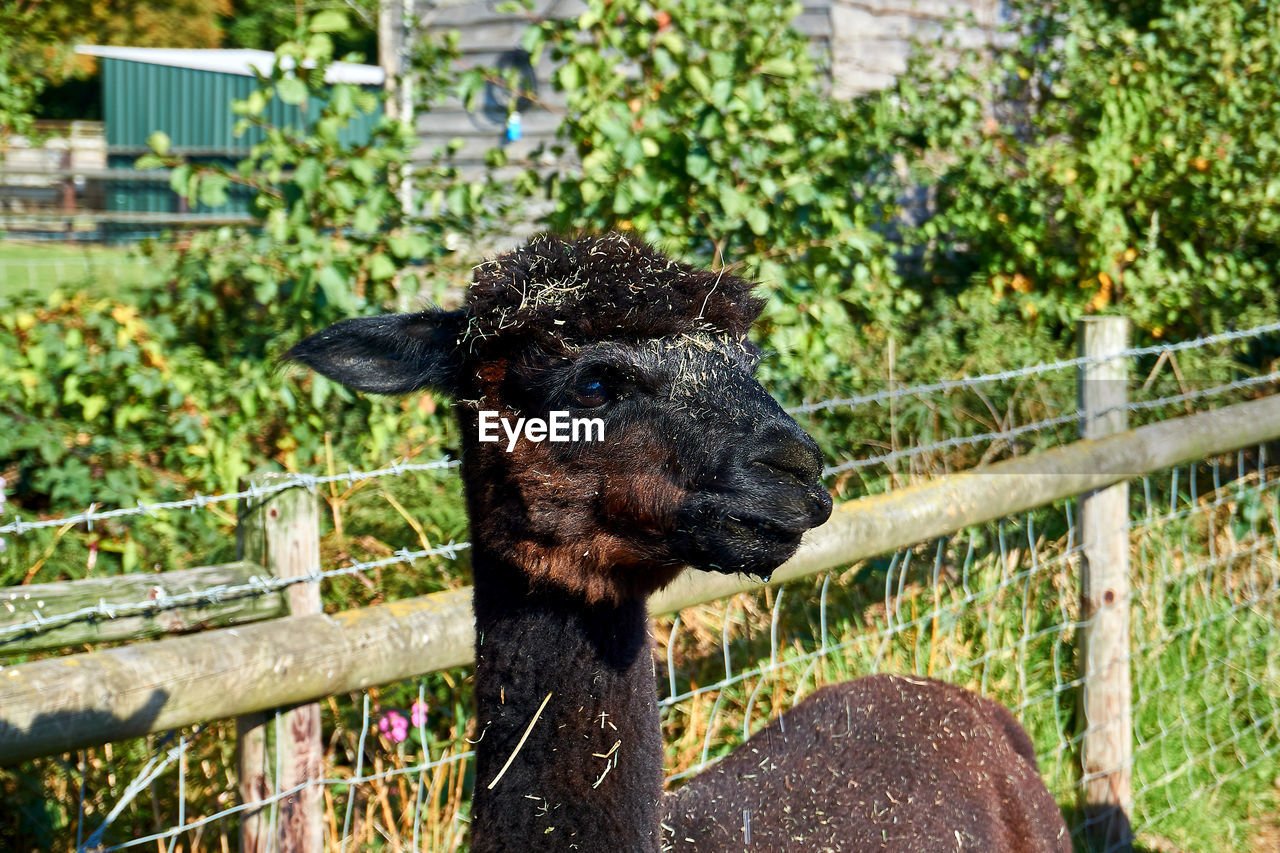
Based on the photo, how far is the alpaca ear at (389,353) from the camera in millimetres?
2236

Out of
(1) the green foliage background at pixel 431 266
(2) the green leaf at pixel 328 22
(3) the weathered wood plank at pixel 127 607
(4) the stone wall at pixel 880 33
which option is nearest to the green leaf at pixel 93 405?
(1) the green foliage background at pixel 431 266

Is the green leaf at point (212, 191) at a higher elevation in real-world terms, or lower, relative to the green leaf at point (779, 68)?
lower

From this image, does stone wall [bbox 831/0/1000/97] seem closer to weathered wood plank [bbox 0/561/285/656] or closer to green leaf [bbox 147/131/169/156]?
green leaf [bbox 147/131/169/156]

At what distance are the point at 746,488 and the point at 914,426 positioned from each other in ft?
14.0

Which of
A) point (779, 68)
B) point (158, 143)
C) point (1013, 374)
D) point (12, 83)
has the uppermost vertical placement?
point (12, 83)

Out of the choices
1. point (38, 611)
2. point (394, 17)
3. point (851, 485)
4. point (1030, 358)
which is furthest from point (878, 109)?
point (394, 17)

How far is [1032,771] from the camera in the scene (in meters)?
3.13

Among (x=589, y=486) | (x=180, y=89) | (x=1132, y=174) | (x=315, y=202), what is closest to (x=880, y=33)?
(x=1132, y=174)

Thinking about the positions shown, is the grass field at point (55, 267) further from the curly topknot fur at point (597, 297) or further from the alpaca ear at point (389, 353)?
the curly topknot fur at point (597, 297)

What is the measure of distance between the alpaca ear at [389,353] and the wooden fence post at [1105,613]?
8.67 feet

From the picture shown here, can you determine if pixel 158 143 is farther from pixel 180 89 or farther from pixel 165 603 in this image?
pixel 180 89

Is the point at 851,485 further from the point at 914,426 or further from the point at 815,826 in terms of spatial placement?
the point at 815,826

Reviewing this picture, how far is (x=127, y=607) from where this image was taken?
92.4 inches

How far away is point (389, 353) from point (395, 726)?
172 centimetres
